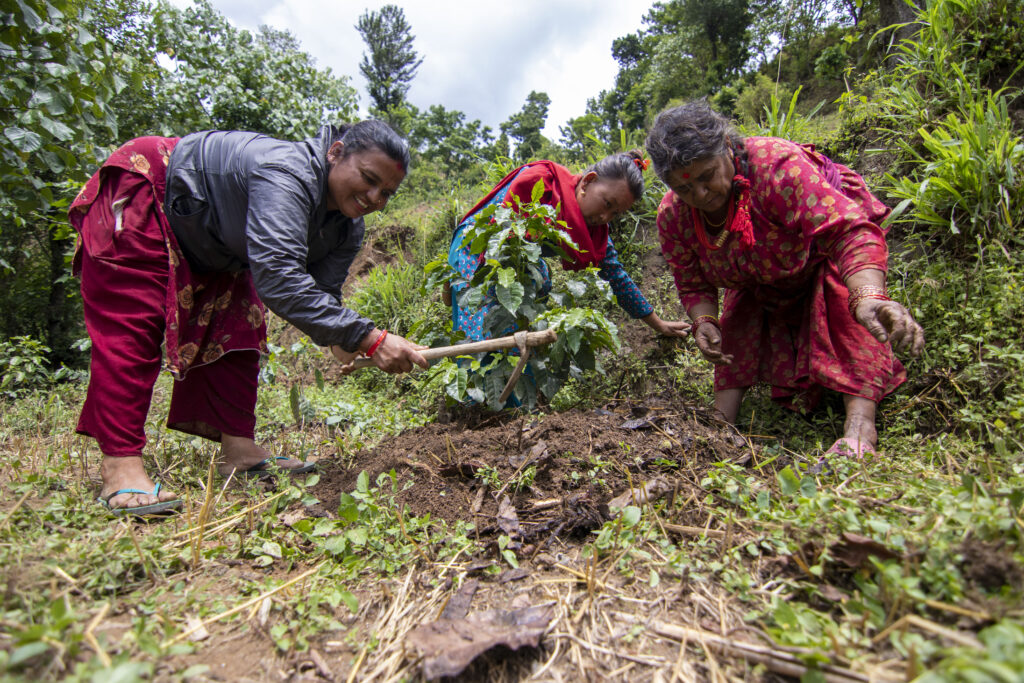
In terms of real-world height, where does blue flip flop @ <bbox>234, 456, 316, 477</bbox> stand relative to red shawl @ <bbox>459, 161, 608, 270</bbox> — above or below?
below

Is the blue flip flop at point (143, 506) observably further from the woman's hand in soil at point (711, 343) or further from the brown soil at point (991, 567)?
the woman's hand in soil at point (711, 343)

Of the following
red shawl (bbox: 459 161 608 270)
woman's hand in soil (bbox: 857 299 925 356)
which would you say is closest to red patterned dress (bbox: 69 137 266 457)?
red shawl (bbox: 459 161 608 270)

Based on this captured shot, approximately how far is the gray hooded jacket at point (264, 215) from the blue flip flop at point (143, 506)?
0.73 meters

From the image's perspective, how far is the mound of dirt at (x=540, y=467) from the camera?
1665 millimetres

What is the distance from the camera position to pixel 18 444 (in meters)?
2.58

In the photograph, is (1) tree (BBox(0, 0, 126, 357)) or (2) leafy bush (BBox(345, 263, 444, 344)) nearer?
(1) tree (BBox(0, 0, 126, 357))

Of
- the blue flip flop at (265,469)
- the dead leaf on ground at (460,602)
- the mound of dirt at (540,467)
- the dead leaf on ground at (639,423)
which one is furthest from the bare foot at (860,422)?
the blue flip flop at (265,469)

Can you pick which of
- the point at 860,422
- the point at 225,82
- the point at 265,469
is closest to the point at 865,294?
the point at 860,422

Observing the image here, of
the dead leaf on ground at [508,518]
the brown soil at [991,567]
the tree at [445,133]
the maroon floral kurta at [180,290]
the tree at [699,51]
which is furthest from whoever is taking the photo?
the tree at [445,133]

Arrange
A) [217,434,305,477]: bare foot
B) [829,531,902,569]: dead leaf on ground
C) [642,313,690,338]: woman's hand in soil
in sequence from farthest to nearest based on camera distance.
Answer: [642,313,690,338]: woman's hand in soil
[217,434,305,477]: bare foot
[829,531,902,569]: dead leaf on ground

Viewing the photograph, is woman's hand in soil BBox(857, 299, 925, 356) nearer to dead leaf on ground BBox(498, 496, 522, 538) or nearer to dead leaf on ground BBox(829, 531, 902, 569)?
dead leaf on ground BBox(829, 531, 902, 569)

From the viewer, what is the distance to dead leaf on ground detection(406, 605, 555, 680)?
104 cm

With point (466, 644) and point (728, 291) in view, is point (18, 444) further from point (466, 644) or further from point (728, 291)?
point (728, 291)

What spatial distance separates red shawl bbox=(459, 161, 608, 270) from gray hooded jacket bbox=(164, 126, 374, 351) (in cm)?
96
